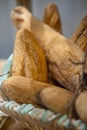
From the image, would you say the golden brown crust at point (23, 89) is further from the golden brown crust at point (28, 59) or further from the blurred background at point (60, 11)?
the blurred background at point (60, 11)

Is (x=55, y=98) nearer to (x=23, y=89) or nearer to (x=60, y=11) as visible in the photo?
(x=23, y=89)

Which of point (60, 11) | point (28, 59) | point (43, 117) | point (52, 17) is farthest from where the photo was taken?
point (60, 11)

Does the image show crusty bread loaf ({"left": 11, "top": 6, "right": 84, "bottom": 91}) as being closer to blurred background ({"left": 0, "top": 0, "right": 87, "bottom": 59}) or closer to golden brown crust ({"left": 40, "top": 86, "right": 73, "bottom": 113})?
golden brown crust ({"left": 40, "top": 86, "right": 73, "bottom": 113})

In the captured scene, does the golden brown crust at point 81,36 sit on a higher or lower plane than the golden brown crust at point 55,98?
higher

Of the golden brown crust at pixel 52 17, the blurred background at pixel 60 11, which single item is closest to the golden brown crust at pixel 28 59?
the golden brown crust at pixel 52 17

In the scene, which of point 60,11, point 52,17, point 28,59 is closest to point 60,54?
point 28,59
